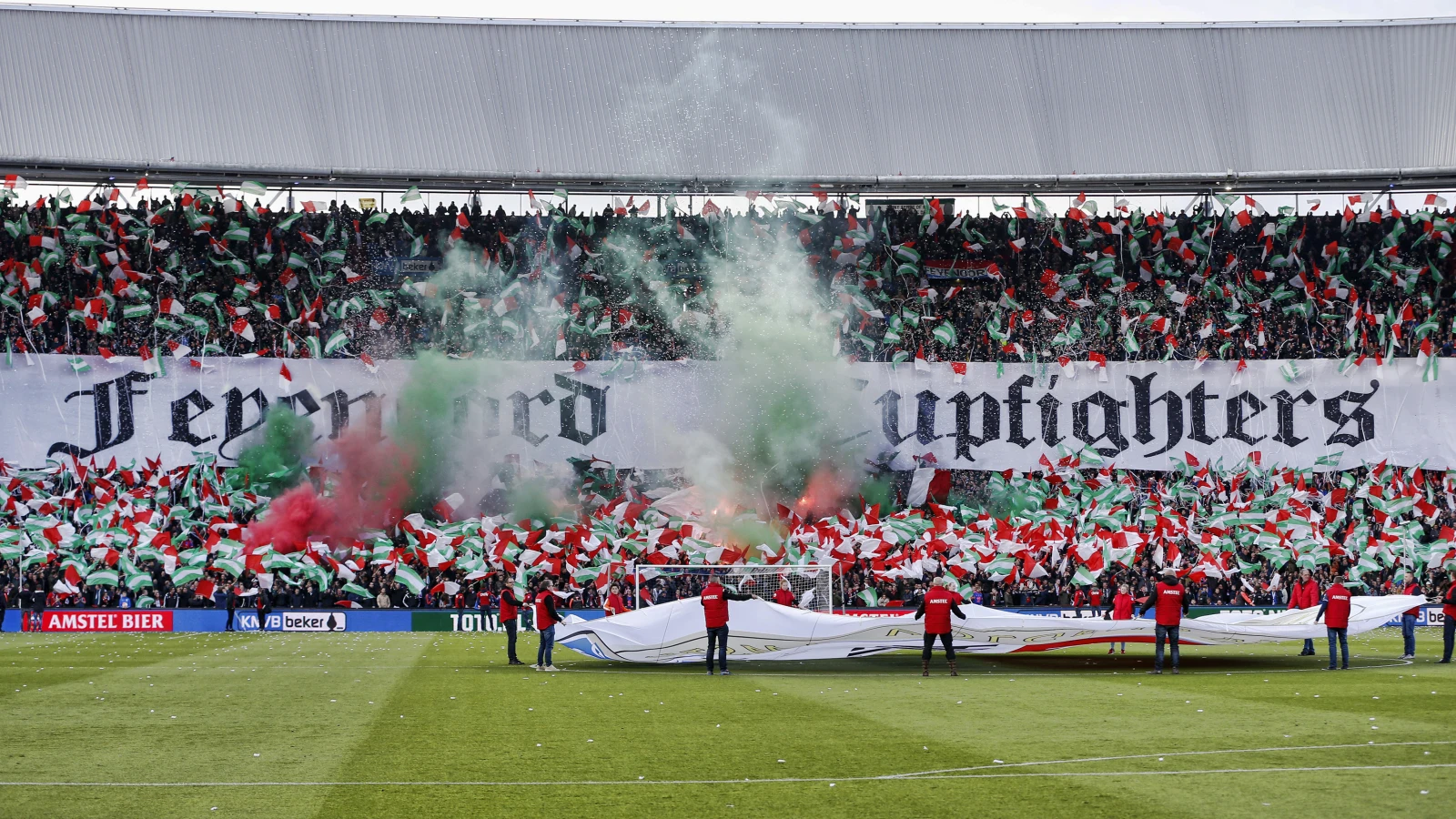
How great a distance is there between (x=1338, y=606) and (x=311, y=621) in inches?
934

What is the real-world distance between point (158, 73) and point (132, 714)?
1346 inches

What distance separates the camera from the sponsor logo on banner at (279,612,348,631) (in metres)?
33.6

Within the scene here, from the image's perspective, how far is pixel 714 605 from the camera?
19891 mm

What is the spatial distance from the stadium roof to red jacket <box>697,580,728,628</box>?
24675 millimetres

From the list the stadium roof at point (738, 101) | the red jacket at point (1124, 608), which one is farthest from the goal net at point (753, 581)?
the stadium roof at point (738, 101)

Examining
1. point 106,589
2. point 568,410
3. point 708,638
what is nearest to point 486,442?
point 568,410

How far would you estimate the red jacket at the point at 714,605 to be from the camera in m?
19.8

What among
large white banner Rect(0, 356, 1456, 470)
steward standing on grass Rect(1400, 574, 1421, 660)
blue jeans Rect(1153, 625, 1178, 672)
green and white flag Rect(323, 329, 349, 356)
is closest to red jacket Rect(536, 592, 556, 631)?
blue jeans Rect(1153, 625, 1178, 672)

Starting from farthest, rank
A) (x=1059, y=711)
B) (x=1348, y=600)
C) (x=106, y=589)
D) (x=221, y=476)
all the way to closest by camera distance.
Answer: (x=221, y=476) → (x=106, y=589) → (x=1348, y=600) → (x=1059, y=711)

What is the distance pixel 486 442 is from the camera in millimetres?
39062

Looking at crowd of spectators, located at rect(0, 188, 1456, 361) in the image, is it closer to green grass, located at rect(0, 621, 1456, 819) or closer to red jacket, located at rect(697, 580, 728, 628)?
green grass, located at rect(0, 621, 1456, 819)

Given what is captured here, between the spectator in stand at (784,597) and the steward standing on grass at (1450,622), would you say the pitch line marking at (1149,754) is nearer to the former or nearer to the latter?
the steward standing on grass at (1450,622)

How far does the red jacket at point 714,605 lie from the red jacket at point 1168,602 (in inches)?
241

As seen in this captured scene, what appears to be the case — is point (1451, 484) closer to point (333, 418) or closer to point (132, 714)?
point (333, 418)
